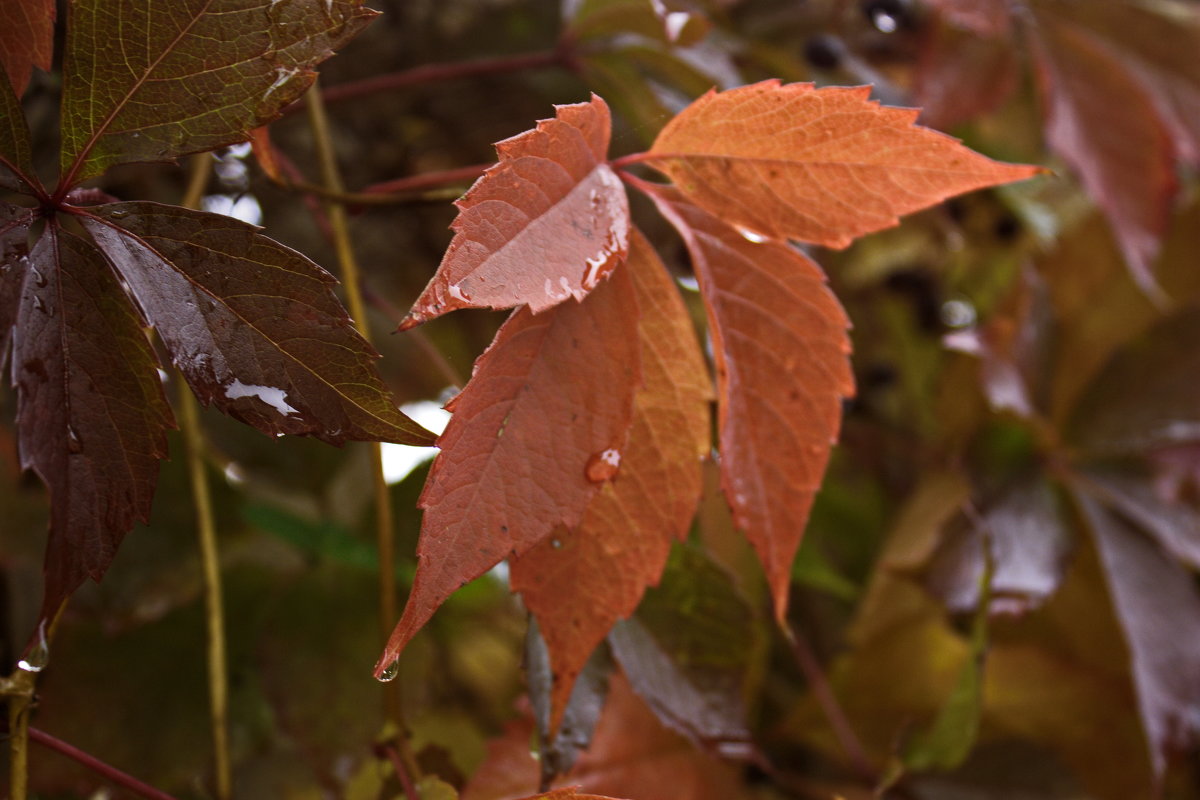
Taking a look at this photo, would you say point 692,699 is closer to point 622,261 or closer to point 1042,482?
point 622,261

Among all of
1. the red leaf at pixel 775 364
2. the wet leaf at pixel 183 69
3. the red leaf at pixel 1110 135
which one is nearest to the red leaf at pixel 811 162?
the red leaf at pixel 775 364

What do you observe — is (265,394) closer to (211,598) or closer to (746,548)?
(211,598)

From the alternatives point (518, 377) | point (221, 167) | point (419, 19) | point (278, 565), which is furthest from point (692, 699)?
point (419, 19)

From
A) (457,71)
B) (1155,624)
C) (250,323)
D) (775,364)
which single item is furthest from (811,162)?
(1155,624)

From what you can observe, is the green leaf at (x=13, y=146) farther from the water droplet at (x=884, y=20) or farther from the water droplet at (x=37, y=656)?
the water droplet at (x=884, y=20)

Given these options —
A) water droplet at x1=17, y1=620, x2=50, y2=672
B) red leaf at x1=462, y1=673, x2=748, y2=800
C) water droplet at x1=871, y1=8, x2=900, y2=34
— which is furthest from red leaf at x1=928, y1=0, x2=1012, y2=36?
water droplet at x1=17, y1=620, x2=50, y2=672

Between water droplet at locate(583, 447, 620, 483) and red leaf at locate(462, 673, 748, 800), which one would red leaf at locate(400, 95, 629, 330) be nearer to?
water droplet at locate(583, 447, 620, 483)

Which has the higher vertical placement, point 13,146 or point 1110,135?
point 13,146
